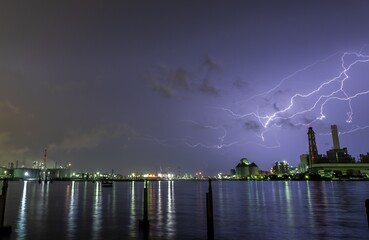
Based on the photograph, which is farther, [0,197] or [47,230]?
[47,230]

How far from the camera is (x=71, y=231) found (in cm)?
2805

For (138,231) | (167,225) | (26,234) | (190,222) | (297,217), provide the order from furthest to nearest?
(297,217) → (190,222) → (167,225) → (138,231) → (26,234)

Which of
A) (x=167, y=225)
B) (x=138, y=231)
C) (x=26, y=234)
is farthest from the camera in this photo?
(x=167, y=225)

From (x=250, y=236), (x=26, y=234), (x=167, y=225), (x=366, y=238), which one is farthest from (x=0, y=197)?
(x=366, y=238)

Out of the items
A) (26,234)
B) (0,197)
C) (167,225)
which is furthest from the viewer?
(167,225)

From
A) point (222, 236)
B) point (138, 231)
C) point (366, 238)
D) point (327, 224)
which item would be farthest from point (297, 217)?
point (138, 231)

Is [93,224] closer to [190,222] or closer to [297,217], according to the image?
[190,222]

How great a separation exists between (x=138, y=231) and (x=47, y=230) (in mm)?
8200

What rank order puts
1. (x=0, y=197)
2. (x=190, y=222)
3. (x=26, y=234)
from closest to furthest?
(x=0, y=197), (x=26, y=234), (x=190, y=222)

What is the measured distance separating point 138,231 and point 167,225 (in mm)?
4362

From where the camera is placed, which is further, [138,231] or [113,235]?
[138,231]

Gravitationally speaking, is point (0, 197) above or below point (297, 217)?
above

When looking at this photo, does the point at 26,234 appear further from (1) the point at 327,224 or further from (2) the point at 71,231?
(1) the point at 327,224

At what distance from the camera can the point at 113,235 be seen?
2627 centimetres
